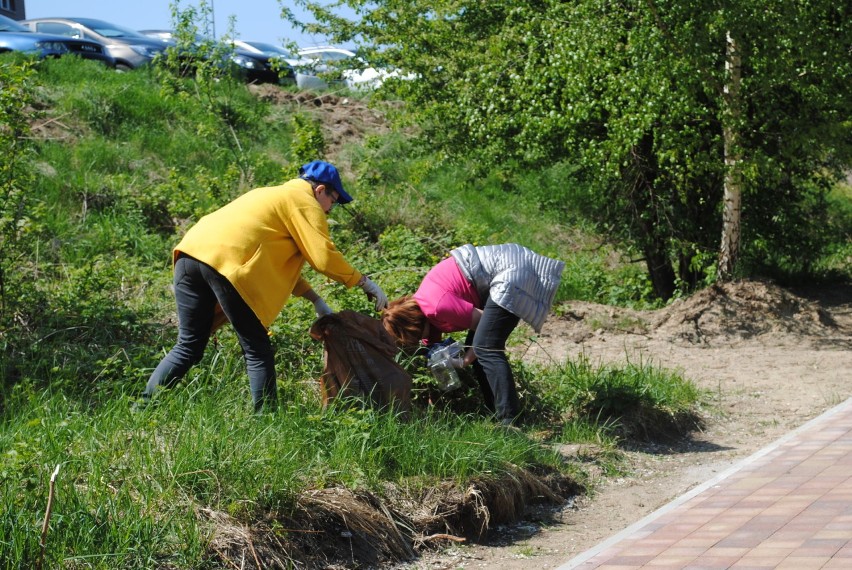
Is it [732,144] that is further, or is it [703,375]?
[732,144]

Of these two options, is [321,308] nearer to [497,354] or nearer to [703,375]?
[497,354]

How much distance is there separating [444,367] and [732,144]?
16.5 ft

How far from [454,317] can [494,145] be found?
5.74m

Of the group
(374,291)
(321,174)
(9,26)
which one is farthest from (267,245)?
(9,26)

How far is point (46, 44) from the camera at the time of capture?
16984 mm

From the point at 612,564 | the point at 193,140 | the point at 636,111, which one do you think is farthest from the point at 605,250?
the point at 612,564

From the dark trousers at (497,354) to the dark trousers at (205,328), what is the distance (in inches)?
53.5

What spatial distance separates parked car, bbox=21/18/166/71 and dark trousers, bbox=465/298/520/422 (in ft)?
43.5

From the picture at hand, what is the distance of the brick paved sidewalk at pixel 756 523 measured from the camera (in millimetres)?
4387

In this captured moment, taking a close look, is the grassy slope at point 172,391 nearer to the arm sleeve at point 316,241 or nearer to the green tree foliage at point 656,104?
the arm sleeve at point 316,241

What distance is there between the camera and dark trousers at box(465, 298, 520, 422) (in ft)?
20.9

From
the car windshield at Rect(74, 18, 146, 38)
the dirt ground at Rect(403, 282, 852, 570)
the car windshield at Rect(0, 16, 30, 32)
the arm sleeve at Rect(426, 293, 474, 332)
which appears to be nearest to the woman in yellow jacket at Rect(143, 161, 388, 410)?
the arm sleeve at Rect(426, 293, 474, 332)

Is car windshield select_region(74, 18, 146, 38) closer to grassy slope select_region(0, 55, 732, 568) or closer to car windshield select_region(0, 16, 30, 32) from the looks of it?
car windshield select_region(0, 16, 30, 32)

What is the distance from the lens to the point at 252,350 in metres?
5.65
